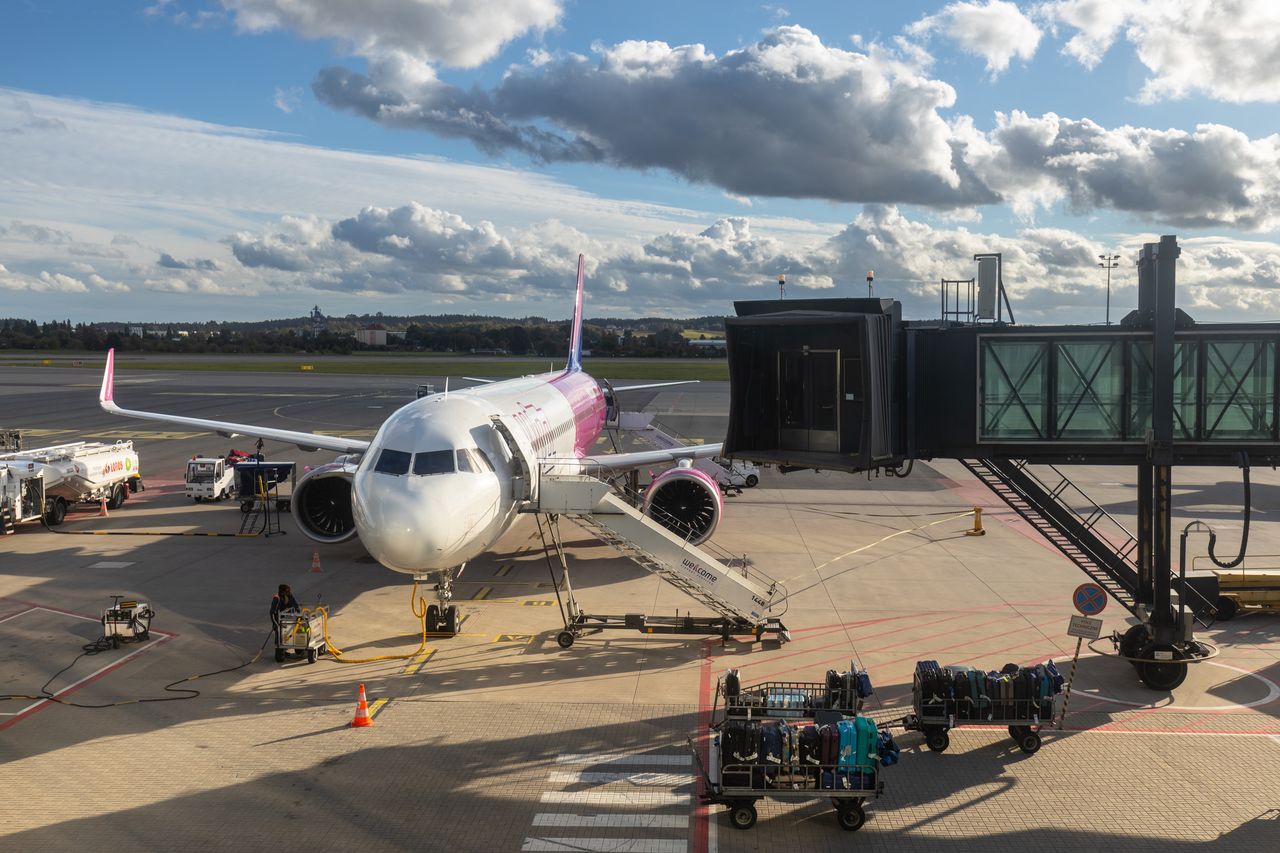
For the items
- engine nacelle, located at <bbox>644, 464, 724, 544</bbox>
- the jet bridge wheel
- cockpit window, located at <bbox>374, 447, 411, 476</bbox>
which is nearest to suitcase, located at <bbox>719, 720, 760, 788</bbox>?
the jet bridge wheel

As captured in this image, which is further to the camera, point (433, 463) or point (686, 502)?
point (686, 502)

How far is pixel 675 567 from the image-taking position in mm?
21766

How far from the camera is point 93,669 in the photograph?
2014 cm

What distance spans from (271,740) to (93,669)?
616 centimetres

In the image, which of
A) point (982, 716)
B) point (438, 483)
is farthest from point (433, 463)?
point (982, 716)

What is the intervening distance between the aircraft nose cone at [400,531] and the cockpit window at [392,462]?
2.11 feet

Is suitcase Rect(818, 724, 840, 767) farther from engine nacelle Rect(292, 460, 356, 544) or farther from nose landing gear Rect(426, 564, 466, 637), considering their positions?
engine nacelle Rect(292, 460, 356, 544)

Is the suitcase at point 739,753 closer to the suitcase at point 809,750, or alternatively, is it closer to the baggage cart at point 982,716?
the suitcase at point 809,750

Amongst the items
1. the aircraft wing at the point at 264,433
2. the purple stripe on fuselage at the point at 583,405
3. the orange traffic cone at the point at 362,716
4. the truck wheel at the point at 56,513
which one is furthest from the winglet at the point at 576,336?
the orange traffic cone at the point at 362,716

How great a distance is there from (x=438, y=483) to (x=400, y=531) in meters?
1.53

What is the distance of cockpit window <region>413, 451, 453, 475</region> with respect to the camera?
68.8 ft

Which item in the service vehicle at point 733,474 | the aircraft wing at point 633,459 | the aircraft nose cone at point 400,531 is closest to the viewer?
the aircraft nose cone at point 400,531

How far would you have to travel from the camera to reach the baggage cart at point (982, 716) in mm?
16375

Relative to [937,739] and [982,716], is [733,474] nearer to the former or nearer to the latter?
[982,716]
